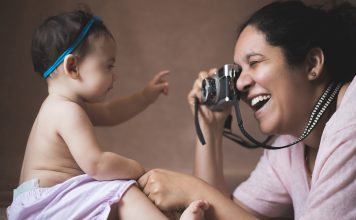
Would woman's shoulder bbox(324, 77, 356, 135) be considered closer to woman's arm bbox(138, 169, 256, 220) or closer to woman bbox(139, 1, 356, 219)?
woman bbox(139, 1, 356, 219)

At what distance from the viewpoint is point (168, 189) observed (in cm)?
89

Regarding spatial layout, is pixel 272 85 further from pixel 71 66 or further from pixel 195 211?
pixel 71 66

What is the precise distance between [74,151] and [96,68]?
18 centimetres

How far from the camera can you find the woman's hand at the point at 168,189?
0.87 m

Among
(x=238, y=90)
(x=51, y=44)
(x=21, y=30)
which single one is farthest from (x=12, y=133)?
(x=238, y=90)

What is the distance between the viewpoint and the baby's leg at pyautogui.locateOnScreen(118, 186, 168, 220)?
80 centimetres

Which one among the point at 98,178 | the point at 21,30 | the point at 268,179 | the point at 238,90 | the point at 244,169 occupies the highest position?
the point at 21,30

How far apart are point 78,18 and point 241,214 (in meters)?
0.50

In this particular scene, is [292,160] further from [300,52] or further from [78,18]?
[78,18]

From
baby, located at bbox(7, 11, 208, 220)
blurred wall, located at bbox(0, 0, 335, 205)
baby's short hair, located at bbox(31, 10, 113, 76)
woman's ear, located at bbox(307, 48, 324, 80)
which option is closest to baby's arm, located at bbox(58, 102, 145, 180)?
baby, located at bbox(7, 11, 208, 220)

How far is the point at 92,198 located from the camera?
32.2 inches

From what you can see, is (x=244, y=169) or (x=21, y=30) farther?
(x=244, y=169)

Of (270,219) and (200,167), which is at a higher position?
(200,167)

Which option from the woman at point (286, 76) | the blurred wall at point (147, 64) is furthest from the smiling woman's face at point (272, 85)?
the blurred wall at point (147, 64)
